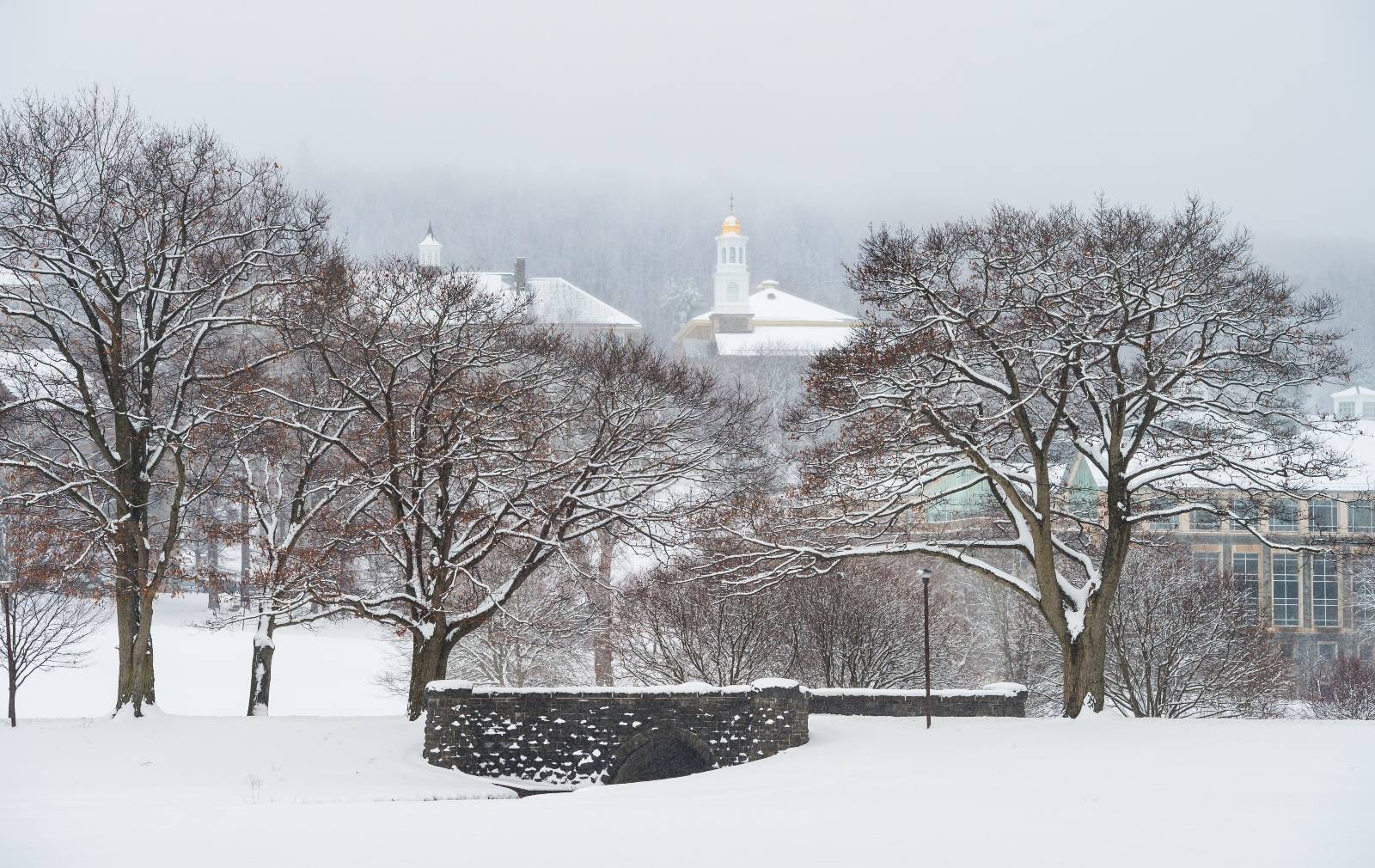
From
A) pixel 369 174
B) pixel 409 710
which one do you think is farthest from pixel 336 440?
pixel 369 174

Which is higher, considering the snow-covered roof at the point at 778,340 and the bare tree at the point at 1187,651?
the snow-covered roof at the point at 778,340

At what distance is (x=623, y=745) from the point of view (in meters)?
18.9

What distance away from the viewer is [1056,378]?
20219 millimetres

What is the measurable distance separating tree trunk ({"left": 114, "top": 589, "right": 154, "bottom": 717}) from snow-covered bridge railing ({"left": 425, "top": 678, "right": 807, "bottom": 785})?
15.7 ft

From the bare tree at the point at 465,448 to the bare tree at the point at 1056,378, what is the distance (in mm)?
3212

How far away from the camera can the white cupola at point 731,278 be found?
122 meters

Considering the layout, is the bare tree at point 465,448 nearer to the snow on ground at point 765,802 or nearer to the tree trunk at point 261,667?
the tree trunk at point 261,667

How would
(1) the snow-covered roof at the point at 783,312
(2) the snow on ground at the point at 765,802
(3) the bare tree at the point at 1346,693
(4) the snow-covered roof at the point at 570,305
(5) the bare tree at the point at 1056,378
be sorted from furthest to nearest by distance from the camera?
(1) the snow-covered roof at the point at 783,312 < (4) the snow-covered roof at the point at 570,305 < (3) the bare tree at the point at 1346,693 < (5) the bare tree at the point at 1056,378 < (2) the snow on ground at the point at 765,802

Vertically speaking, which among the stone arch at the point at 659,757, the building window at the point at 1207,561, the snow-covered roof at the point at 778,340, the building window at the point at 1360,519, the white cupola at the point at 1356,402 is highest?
the snow-covered roof at the point at 778,340

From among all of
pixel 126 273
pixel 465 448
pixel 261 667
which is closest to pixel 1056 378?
pixel 465 448

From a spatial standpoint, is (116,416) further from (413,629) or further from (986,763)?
(986,763)

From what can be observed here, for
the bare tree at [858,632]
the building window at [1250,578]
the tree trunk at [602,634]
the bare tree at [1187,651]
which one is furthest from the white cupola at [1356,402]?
the tree trunk at [602,634]

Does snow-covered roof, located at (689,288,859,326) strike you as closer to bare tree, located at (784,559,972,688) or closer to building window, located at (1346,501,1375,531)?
building window, located at (1346,501,1375,531)

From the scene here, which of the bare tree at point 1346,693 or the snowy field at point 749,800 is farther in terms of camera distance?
the bare tree at point 1346,693
